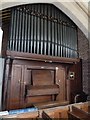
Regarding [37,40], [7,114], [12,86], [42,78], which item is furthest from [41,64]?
[7,114]

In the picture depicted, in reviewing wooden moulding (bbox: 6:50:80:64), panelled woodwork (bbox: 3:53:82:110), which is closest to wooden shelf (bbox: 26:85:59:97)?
panelled woodwork (bbox: 3:53:82:110)

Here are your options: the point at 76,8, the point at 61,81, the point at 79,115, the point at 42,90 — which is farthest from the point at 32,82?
the point at 76,8

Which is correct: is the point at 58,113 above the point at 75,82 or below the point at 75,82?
below

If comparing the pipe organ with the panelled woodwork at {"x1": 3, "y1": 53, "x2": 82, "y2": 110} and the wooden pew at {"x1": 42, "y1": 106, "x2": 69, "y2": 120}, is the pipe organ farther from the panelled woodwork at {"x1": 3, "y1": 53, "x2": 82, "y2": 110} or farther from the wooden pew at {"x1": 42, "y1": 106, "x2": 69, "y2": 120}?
the wooden pew at {"x1": 42, "y1": 106, "x2": 69, "y2": 120}

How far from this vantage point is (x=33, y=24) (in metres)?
3.51

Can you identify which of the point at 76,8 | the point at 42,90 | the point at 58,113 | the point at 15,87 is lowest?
the point at 58,113

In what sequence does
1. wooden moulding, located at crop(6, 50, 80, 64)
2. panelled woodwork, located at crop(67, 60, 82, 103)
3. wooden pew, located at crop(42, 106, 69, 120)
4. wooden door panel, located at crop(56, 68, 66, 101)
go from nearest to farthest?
wooden pew, located at crop(42, 106, 69, 120), wooden moulding, located at crop(6, 50, 80, 64), wooden door panel, located at crop(56, 68, 66, 101), panelled woodwork, located at crop(67, 60, 82, 103)

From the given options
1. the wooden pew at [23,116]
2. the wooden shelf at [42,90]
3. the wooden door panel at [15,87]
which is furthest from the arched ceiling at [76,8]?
the wooden pew at [23,116]

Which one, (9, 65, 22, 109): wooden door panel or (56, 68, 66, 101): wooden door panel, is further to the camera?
(56, 68, 66, 101): wooden door panel

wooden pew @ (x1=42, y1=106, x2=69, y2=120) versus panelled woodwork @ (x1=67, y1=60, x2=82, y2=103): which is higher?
panelled woodwork @ (x1=67, y1=60, x2=82, y2=103)

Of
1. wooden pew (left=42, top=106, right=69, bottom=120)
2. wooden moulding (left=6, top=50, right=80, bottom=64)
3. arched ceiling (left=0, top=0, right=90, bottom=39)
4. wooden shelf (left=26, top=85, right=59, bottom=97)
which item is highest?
arched ceiling (left=0, top=0, right=90, bottom=39)

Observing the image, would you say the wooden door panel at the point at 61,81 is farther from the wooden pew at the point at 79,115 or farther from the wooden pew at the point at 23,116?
the wooden pew at the point at 23,116

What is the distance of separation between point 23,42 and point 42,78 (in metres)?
1.17

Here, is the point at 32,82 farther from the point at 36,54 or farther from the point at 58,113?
the point at 58,113
